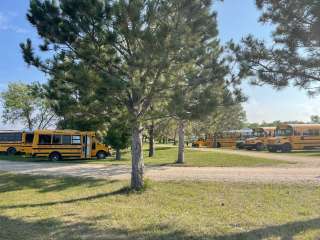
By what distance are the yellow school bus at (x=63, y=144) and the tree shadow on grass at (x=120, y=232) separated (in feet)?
71.8

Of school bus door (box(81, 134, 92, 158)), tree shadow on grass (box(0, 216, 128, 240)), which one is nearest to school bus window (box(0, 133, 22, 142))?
school bus door (box(81, 134, 92, 158))

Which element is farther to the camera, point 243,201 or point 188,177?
point 188,177

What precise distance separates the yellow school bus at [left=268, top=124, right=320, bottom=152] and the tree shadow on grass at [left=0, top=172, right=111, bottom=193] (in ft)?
79.6

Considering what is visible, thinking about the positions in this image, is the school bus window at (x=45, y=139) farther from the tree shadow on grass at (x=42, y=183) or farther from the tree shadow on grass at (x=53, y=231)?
the tree shadow on grass at (x=53, y=231)

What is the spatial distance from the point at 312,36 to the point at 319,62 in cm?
64

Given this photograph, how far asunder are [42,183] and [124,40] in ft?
26.6

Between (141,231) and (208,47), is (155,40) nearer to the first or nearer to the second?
(208,47)

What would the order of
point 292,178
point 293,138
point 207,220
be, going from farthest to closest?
1. point 293,138
2. point 292,178
3. point 207,220

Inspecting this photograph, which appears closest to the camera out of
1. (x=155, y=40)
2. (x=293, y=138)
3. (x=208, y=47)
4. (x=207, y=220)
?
(x=207, y=220)

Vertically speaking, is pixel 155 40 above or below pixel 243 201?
above

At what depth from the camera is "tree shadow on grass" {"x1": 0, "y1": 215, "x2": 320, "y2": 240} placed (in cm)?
711

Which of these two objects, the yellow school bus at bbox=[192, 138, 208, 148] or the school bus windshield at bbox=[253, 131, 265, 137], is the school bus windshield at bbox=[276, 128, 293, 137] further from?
the yellow school bus at bbox=[192, 138, 208, 148]

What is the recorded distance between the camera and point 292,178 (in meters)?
14.9

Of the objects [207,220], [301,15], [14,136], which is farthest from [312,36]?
[14,136]
